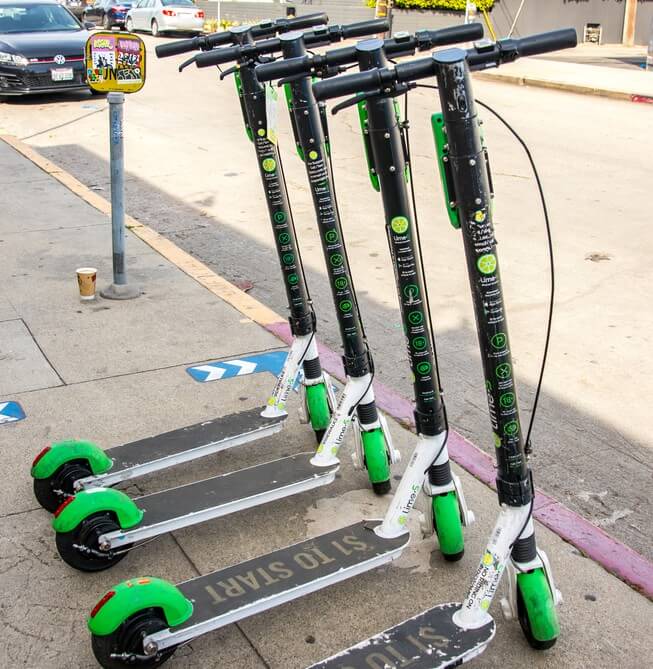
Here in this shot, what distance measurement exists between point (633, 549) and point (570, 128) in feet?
35.6

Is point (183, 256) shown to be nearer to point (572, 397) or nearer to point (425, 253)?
Result: point (425, 253)

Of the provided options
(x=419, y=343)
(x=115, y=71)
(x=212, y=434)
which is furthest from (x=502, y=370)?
(x=115, y=71)

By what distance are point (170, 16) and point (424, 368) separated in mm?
28395

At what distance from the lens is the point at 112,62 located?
580 centimetres

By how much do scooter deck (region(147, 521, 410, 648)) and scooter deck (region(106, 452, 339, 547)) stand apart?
13.6 inches

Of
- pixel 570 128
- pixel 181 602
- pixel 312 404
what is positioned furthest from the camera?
pixel 570 128

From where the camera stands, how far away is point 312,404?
440cm

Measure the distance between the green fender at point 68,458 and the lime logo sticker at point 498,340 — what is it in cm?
185

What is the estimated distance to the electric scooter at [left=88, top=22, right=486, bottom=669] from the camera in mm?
2873

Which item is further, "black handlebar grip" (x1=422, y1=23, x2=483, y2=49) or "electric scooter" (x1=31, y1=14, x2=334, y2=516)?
"electric scooter" (x1=31, y1=14, x2=334, y2=516)

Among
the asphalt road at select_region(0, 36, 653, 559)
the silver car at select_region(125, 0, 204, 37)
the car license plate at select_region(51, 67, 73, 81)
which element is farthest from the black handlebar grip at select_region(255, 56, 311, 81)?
the silver car at select_region(125, 0, 204, 37)

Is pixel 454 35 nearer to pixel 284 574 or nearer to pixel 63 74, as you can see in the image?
pixel 284 574

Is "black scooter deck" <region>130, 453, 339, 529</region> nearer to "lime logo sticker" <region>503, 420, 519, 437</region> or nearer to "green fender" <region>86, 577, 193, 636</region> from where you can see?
"green fender" <region>86, 577, 193, 636</region>

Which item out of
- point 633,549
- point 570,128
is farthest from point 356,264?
point 570,128
